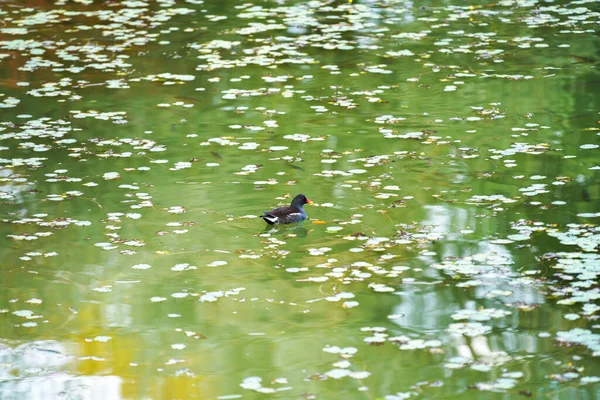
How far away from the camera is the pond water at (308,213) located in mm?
4770

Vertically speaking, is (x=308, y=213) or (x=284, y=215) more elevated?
(x=284, y=215)

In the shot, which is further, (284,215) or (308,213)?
(308,213)

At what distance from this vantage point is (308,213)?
269 inches

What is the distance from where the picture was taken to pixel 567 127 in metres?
8.48

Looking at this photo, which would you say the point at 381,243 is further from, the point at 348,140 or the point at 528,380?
the point at 348,140

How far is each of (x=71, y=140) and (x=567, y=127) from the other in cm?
428

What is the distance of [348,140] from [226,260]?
2.63m

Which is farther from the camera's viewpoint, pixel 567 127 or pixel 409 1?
pixel 409 1

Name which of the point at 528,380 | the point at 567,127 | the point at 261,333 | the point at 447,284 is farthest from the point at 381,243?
the point at 567,127

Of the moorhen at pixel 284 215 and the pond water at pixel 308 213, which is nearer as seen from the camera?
the pond water at pixel 308 213

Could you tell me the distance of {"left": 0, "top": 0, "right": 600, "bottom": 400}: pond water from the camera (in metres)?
4.77

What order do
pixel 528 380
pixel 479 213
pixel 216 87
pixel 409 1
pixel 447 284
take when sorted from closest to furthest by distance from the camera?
pixel 528 380 → pixel 447 284 → pixel 479 213 → pixel 216 87 → pixel 409 1

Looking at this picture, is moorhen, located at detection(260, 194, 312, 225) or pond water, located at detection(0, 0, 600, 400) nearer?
pond water, located at detection(0, 0, 600, 400)


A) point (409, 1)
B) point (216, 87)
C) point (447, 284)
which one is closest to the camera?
point (447, 284)
